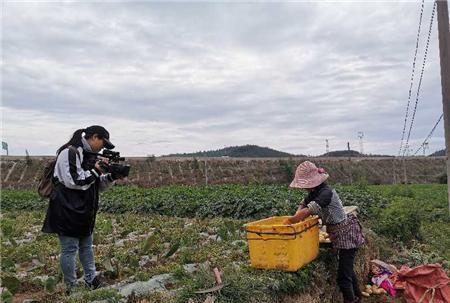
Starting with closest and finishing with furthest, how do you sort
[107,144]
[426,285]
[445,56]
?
1. [107,144]
2. [426,285]
3. [445,56]

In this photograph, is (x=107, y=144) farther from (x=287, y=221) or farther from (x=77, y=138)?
(x=287, y=221)

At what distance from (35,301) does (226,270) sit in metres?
1.74

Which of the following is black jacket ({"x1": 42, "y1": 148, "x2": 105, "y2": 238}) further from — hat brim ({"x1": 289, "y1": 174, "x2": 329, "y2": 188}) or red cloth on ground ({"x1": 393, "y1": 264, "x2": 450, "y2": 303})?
red cloth on ground ({"x1": 393, "y1": 264, "x2": 450, "y2": 303})

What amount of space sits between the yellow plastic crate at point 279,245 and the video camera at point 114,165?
1381mm

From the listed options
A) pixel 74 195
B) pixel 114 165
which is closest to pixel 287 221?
pixel 114 165

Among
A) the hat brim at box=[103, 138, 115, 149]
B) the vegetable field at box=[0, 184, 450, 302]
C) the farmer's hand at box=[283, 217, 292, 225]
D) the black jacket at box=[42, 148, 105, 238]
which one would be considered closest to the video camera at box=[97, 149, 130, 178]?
the hat brim at box=[103, 138, 115, 149]

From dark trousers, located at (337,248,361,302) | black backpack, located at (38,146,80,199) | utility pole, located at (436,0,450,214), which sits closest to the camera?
black backpack, located at (38,146,80,199)

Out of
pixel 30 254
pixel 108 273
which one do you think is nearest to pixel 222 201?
pixel 30 254

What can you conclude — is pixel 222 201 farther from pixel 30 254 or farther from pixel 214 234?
pixel 30 254

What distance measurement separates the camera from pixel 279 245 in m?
4.32

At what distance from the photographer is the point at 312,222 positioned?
478 centimetres

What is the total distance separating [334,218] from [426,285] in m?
1.59

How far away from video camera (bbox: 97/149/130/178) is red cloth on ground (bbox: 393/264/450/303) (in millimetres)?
3692

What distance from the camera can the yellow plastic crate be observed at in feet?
14.1
